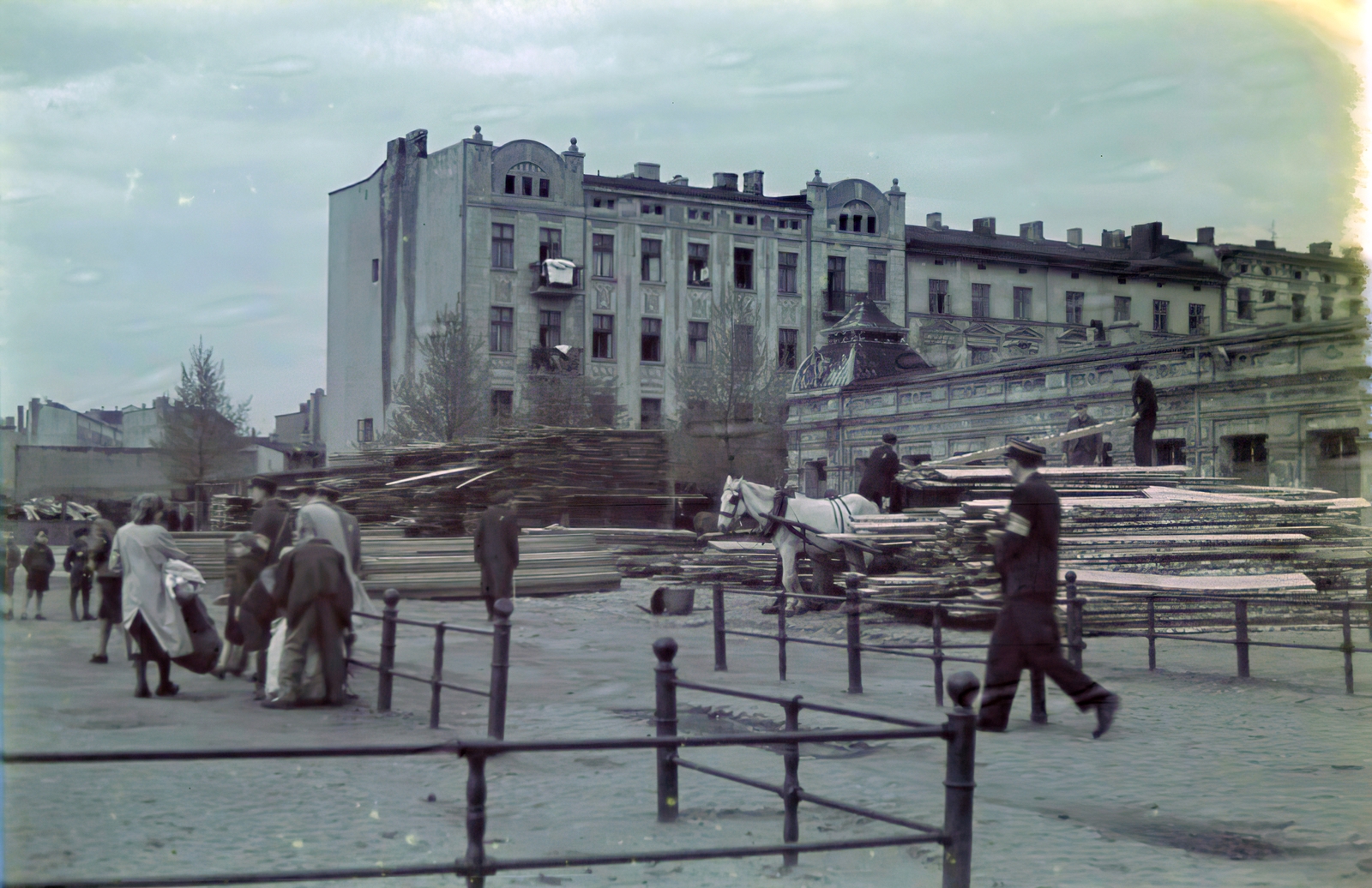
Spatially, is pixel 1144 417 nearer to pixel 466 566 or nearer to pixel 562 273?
pixel 466 566

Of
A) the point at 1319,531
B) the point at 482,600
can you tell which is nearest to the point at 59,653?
the point at 482,600

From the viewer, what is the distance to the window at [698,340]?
19297 millimetres

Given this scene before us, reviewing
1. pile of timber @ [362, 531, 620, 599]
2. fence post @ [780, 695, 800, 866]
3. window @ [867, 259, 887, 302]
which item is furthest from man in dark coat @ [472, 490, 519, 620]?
fence post @ [780, 695, 800, 866]

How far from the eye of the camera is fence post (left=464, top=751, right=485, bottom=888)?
3145mm

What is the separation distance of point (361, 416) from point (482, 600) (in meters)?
6.93

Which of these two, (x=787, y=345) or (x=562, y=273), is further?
(x=562, y=273)

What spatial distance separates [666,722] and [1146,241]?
374 centimetres

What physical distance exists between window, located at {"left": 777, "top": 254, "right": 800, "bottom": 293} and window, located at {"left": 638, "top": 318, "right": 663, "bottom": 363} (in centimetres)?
858

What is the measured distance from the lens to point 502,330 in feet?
85.6

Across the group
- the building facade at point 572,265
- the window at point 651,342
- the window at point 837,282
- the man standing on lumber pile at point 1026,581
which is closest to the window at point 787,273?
the building facade at point 572,265

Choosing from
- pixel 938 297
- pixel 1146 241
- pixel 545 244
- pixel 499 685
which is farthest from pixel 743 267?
pixel 499 685

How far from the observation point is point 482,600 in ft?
46.9

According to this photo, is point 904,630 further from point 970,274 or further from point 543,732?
point 543,732

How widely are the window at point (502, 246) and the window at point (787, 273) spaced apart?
5.93 m
